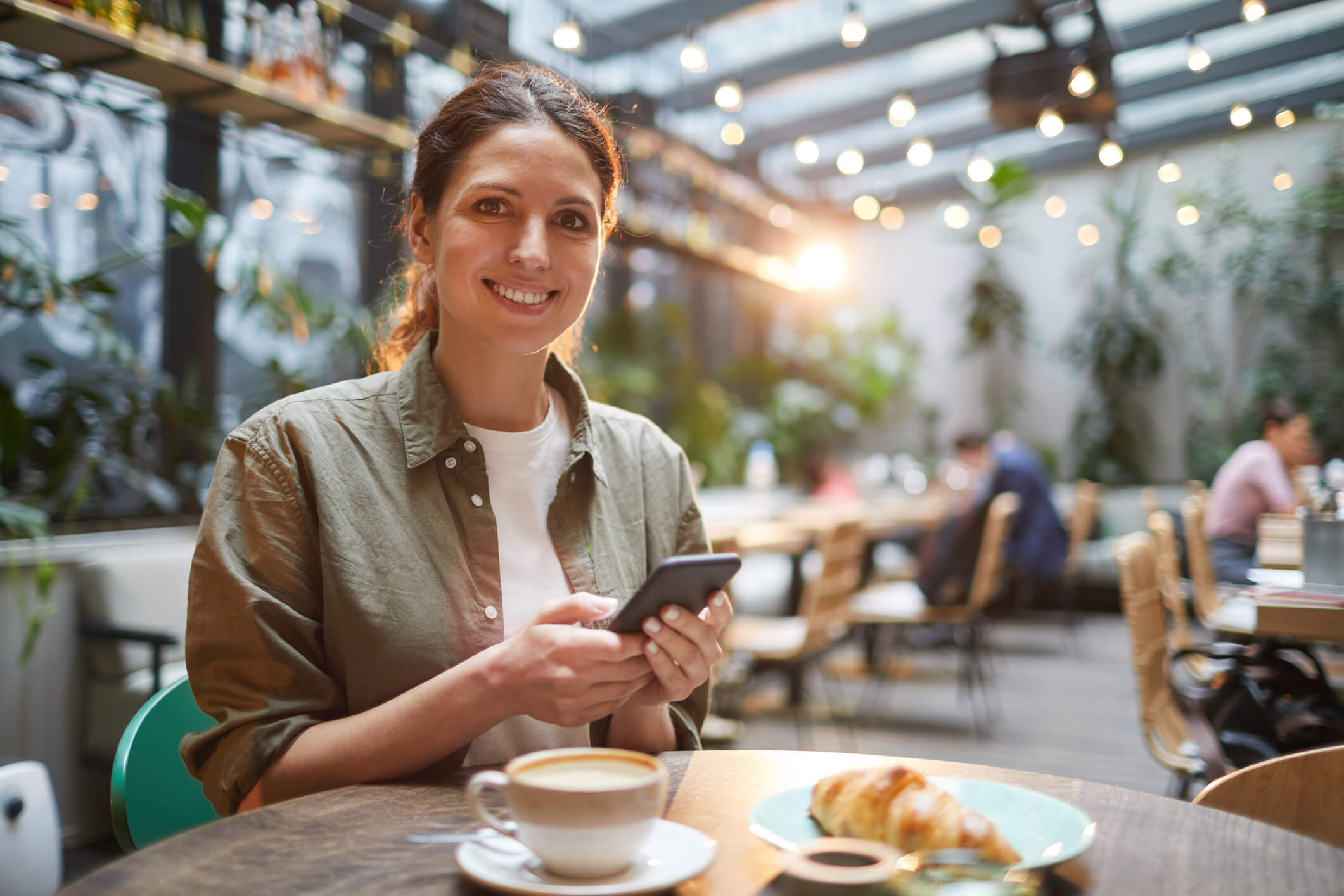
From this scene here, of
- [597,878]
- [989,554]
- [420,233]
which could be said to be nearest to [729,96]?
[989,554]

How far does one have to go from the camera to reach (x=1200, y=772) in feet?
6.52

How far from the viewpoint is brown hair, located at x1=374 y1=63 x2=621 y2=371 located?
3.58 ft

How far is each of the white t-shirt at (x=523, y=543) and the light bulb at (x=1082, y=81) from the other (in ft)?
16.5

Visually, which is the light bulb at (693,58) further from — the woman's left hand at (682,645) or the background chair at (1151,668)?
the woman's left hand at (682,645)

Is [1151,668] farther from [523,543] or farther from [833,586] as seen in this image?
[523,543]

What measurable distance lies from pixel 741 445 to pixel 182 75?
17.2 feet

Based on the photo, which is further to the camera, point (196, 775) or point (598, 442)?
point (598, 442)

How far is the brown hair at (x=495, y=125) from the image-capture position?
1.09 meters

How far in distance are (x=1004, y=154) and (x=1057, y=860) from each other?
30.7 feet

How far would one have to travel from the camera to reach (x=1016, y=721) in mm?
4309

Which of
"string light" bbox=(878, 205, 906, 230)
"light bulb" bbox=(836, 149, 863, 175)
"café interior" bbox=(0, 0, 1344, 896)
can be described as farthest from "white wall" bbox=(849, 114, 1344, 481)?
"light bulb" bbox=(836, 149, 863, 175)

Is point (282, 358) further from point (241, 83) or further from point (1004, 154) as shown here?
point (1004, 154)

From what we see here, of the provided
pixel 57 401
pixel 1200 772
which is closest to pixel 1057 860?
pixel 1200 772

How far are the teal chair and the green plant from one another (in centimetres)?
835
